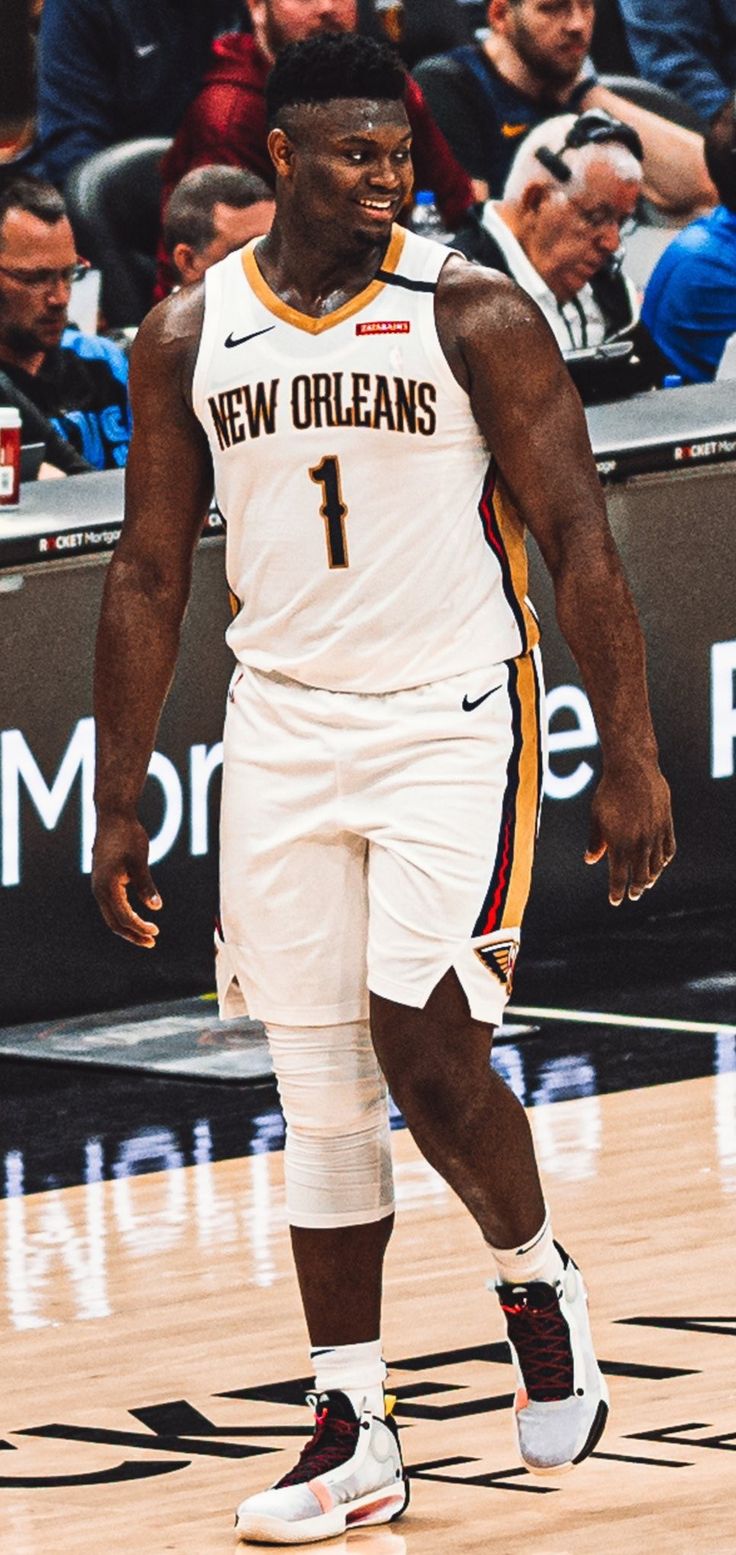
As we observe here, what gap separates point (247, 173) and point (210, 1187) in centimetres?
285

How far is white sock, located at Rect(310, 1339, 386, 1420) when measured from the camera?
12.9ft

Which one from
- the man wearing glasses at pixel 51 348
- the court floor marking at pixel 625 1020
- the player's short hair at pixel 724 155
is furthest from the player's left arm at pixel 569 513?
the player's short hair at pixel 724 155

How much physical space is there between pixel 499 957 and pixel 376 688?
36 centimetres

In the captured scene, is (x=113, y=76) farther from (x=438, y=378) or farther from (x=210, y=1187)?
(x=438, y=378)

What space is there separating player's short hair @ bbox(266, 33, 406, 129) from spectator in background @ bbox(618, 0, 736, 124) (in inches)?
266

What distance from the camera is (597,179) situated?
Result: 8.13m

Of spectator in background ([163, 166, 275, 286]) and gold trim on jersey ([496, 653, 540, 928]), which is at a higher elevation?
spectator in background ([163, 166, 275, 286])

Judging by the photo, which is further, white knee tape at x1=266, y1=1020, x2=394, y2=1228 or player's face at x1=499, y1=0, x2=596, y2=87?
player's face at x1=499, y1=0, x2=596, y2=87

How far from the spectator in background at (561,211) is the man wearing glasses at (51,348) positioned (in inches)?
41.5

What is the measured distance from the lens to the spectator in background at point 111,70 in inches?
347

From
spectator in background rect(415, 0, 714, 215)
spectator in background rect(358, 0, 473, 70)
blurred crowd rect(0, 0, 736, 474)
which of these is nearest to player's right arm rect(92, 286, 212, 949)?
blurred crowd rect(0, 0, 736, 474)

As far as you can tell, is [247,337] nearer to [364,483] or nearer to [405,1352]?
[364,483]

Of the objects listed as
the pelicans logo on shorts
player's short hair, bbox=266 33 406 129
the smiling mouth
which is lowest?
the pelicans logo on shorts

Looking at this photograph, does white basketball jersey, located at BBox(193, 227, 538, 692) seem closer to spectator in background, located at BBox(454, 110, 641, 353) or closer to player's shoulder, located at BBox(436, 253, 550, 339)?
player's shoulder, located at BBox(436, 253, 550, 339)
